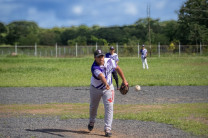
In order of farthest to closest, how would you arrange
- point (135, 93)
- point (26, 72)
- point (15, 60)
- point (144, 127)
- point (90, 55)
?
point (90, 55) → point (15, 60) → point (26, 72) → point (135, 93) → point (144, 127)

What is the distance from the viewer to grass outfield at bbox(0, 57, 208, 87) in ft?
63.3

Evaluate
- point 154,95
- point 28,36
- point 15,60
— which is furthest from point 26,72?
point 28,36

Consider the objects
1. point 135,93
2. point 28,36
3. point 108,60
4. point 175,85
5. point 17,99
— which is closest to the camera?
point 108,60

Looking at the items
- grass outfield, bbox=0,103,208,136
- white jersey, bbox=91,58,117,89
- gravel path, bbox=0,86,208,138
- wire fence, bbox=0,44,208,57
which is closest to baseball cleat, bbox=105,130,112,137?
gravel path, bbox=0,86,208,138

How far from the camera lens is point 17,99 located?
13492 mm

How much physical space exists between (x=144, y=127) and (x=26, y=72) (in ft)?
68.7

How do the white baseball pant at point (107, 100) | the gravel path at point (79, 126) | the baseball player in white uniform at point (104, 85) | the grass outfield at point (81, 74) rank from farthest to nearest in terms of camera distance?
the grass outfield at point (81, 74) → the gravel path at point (79, 126) → the white baseball pant at point (107, 100) → the baseball player in white uniform at point (104, 85)

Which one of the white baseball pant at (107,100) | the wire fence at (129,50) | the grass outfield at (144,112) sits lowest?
the grass outfield at (144,112)

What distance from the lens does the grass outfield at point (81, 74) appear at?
63.3 feet

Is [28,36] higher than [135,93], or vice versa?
[28,36]

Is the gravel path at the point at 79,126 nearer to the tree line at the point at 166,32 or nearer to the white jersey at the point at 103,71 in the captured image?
the white jersey at the point at 103,71

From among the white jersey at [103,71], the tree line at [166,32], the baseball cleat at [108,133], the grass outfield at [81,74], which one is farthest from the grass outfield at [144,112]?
the tree line at [166,32]

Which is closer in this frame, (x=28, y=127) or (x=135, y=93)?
(x=28, y=127)

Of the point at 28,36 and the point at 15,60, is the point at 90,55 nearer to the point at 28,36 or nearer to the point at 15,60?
the point at 15,60
